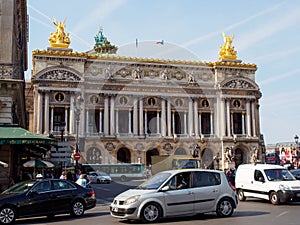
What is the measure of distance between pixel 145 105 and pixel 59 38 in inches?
643

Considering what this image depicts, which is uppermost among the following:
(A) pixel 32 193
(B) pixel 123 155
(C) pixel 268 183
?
(B) pixel 123 155

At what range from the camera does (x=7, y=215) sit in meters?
13.7

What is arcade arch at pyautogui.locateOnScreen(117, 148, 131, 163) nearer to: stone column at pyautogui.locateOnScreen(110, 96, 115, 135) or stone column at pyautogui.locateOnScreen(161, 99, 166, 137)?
stone column at pyautogui.locateOnScreen(110, 96, 115, 135)

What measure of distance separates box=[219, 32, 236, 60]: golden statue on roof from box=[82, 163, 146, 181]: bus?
2589cm

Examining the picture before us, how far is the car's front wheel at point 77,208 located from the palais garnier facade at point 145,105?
43205 millimetres

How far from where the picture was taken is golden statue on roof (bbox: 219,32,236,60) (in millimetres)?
71094

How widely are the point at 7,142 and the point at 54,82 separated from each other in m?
41.6

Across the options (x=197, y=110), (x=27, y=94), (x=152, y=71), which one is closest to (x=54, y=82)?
(x=27, y=94)

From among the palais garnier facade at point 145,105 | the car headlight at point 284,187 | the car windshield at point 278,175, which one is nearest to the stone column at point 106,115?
the palais garnier facade at point 145,105

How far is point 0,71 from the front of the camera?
22.9m

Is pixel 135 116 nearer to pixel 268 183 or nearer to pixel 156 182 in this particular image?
pixel 268 183

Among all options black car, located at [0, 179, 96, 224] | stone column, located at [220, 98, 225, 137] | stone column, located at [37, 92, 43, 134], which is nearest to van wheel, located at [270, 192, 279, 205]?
black car, located at [0, 179, 96, 224]

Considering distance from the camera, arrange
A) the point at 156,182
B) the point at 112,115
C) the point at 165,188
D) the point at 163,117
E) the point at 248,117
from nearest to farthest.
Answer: the point at 165,188
the point at 156,182
the point at 112,115
the point at 163,117
the point at 248,117

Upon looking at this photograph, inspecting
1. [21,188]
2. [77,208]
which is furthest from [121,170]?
[21,188]
